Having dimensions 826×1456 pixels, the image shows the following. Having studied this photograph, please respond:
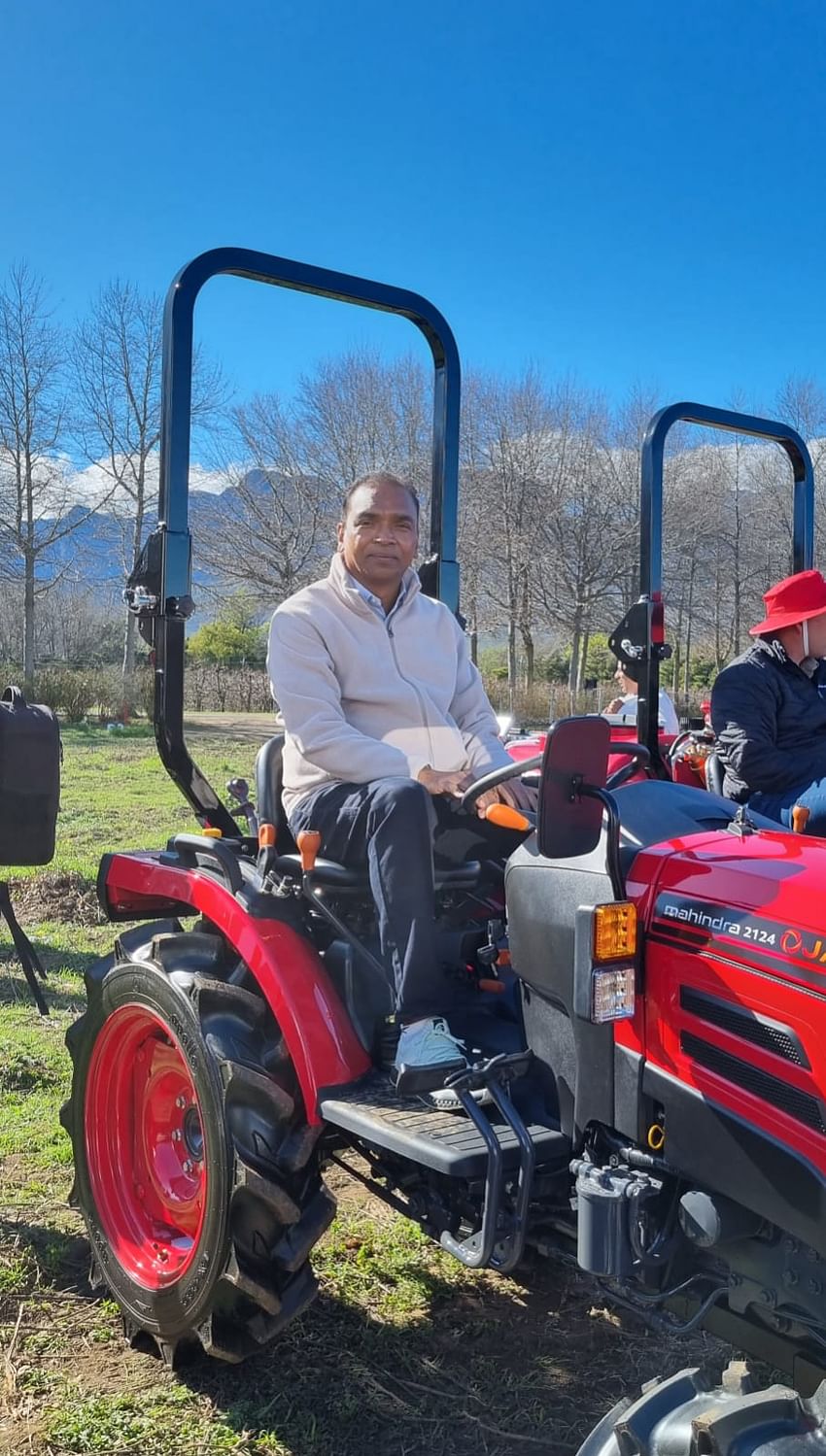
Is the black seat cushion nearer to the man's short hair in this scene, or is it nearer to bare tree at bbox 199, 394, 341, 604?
the man's short hair

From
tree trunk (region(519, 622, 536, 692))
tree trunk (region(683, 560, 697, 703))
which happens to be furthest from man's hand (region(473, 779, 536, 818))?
tree trunk (region(519, 622, 536, 692))

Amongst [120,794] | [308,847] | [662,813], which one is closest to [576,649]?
[120,794]

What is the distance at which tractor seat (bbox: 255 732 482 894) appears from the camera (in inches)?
101

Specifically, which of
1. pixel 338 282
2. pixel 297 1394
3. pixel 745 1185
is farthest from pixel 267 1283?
pixel 338 282

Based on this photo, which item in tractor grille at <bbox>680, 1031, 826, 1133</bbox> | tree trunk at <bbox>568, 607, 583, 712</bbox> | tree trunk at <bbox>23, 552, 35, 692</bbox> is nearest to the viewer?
tractor grille at <bbox>680, 1031, 826, 1133</bbox>

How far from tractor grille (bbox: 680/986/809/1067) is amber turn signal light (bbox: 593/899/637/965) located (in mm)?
109

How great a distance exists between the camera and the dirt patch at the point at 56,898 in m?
6.47

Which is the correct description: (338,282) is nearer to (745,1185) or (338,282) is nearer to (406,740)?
(406,740)

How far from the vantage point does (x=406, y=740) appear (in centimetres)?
291

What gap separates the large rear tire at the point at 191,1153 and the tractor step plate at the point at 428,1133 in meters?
0.19

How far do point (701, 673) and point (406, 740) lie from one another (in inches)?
964

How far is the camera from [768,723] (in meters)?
3.73

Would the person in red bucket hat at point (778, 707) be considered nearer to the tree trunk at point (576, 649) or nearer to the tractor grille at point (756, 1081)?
the tractor grille at point (756, 1081)

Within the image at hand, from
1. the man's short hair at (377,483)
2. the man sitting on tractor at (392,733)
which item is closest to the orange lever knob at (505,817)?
the man sitting on tractor at (392,733)
